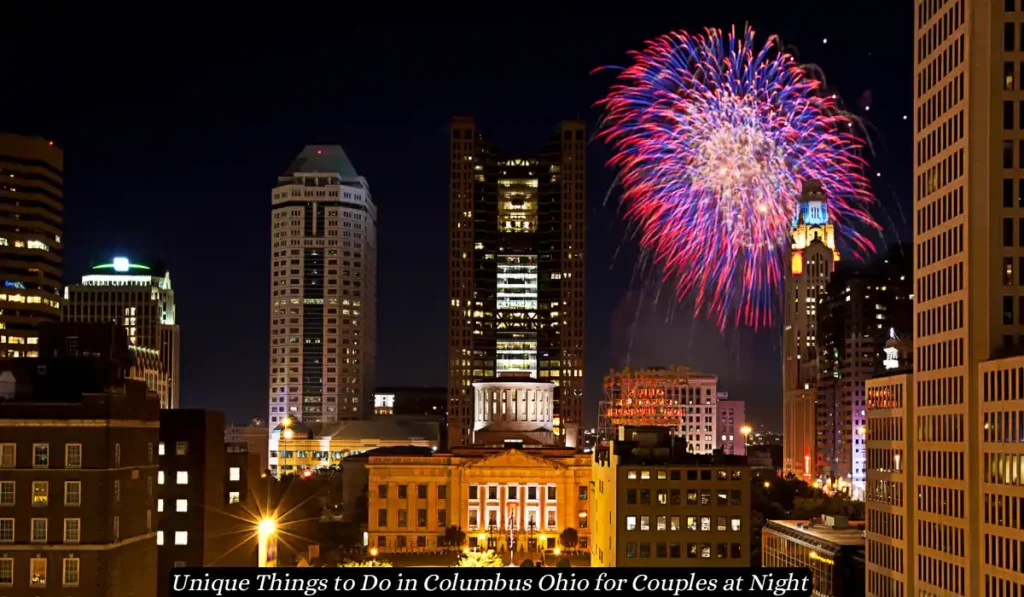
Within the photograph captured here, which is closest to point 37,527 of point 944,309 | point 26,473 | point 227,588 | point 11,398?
point 26,473

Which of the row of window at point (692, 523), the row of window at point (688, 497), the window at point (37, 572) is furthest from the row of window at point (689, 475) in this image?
the window at point (37, 572)

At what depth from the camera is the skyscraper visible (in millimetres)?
118188

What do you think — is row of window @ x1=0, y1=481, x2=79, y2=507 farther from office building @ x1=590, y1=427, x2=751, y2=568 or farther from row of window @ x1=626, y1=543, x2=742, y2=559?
row of window @ x1=626, y1=543, x2=742, y2=559

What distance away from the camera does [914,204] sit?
143 m

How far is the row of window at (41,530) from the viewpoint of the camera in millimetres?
106625

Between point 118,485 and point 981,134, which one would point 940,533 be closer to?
point 981,134

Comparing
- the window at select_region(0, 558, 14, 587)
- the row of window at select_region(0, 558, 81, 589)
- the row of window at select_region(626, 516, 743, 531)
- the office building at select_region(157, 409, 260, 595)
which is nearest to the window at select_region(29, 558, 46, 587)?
the row of window at select_region(0, 558, 81, 589)

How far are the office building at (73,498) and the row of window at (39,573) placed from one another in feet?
0.25

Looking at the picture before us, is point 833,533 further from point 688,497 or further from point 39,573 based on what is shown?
point 39,573

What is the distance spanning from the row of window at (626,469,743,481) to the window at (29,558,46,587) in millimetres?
75735

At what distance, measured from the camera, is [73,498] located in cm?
10788

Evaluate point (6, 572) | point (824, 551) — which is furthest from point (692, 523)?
point (6, 572)

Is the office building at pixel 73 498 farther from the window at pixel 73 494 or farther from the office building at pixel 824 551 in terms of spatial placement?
the office building at pixel 824 551

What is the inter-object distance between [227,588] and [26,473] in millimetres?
55008
